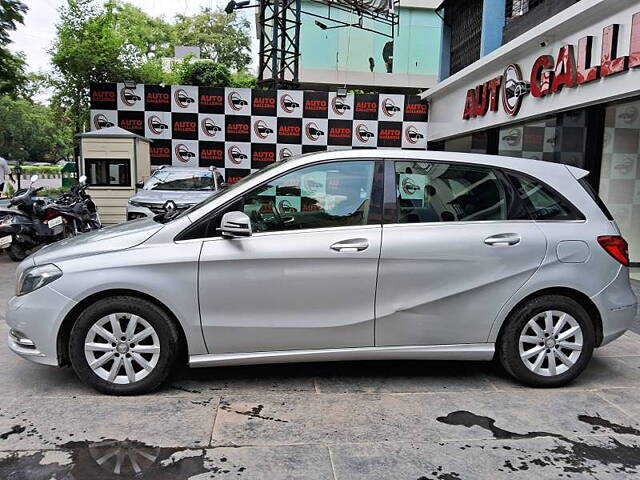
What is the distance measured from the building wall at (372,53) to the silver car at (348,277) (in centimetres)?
1856

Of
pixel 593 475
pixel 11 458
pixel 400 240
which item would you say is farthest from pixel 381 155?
pixel 11 458

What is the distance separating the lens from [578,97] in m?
6.82

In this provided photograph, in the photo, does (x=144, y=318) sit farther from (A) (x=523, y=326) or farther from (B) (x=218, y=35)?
(B) (x=218, y=35)

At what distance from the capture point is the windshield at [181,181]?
30.7 ft

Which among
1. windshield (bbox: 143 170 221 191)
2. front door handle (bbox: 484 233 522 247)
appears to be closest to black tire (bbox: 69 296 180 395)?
front door handle (bbox: 484 233 522 247)

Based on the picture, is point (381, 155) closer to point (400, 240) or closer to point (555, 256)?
point (400, 240)

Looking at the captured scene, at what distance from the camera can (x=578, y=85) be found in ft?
22.4

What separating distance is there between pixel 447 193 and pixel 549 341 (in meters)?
1.19

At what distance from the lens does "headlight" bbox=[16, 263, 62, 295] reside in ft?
10.5

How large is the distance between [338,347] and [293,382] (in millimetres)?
448

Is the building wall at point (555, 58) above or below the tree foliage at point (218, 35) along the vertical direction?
below

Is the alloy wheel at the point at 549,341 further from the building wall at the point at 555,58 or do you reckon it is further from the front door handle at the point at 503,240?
the building wall at the point at 555,58

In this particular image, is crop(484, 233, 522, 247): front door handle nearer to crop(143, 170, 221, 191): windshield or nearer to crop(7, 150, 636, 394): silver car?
crop(7, 150, 636, 394): silver car

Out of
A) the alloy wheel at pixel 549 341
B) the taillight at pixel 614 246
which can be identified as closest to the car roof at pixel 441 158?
the taillight at pixel 614 246
